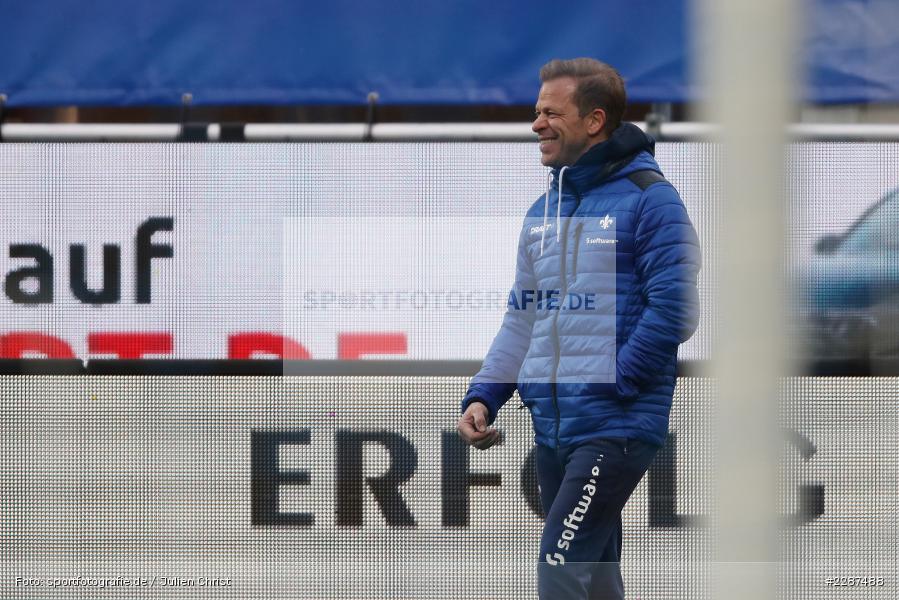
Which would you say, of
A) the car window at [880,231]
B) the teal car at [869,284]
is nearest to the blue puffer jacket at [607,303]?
the teal car at [869,284]

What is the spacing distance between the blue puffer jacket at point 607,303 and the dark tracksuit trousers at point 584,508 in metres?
0.04

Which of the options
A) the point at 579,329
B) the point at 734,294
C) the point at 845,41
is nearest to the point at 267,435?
the point at 579,329

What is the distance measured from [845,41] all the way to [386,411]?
171 centimetres

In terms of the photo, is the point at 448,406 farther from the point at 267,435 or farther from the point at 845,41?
the point at 845,41

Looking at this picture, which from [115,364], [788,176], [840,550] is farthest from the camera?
[115,364]

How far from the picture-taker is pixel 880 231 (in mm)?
3654

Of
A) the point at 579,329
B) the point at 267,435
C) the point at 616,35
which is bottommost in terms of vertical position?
the point at 267,435

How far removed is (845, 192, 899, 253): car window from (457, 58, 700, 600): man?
82 cm

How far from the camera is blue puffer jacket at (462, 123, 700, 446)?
113 inches

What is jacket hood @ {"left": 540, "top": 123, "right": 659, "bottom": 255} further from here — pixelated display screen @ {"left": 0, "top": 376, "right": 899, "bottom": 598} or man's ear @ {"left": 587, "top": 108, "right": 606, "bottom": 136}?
pixelated display screen @ {"left": 0, "top": 376, "right": 899, "bottom": 598}

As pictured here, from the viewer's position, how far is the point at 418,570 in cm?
380

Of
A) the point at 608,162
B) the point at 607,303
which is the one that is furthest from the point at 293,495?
the point at 608,162

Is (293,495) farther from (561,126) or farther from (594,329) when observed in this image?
(561,126)

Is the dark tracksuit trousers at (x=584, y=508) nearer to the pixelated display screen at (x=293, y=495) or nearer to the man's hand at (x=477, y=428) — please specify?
the man's hand at (x=477, y=428)
